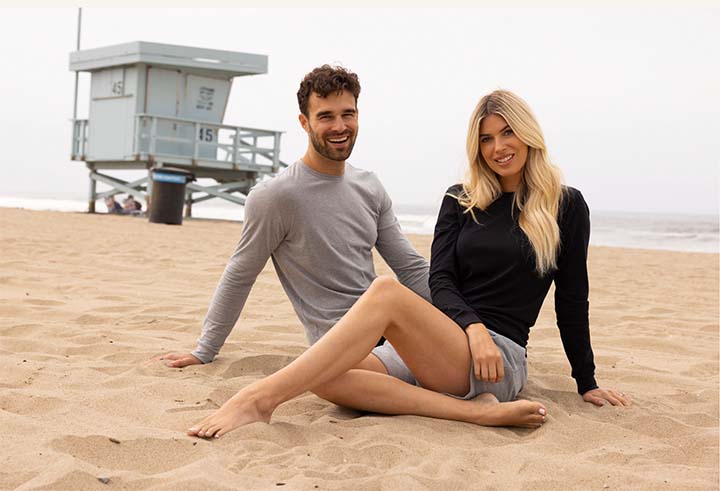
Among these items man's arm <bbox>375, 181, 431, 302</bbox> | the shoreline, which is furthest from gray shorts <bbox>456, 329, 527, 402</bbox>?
the shoreline

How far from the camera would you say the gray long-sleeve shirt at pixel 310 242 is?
10.1ft

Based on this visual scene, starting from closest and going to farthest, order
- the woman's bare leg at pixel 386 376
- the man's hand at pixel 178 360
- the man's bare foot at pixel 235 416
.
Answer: the man's bare foot at pixel 235 416 < the woman's bare leg at pixel 386 376 < the man's hand at pixel 178 360

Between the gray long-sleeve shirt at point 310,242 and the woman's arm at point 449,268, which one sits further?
the gray long-sleeve shirt at point 310,242

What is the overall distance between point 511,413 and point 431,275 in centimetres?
62

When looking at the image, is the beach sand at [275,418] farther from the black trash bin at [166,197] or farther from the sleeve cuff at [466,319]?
the black trash bin at [166,197]

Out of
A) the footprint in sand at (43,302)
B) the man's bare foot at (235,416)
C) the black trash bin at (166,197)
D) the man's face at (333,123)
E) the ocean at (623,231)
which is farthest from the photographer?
the ocean at (623,231)

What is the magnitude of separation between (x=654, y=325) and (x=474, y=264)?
2524mm

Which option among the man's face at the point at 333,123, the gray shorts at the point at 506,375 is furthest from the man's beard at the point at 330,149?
the gray shorts at the point at 506,375

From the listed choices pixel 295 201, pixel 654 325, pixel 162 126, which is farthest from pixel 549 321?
pixel 162 126

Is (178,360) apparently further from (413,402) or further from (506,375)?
(506,375)

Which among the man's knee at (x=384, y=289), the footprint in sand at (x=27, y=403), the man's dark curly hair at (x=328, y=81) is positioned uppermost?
the man's dark curly hair at (x=328, y=81)

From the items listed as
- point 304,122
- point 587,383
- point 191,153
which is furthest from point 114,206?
point 587,383

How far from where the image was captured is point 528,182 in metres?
3.05

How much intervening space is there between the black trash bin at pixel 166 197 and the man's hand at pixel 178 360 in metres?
10.6
